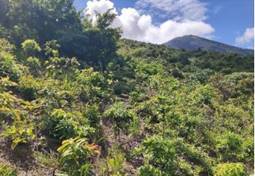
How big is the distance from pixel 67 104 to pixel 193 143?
3.98 m

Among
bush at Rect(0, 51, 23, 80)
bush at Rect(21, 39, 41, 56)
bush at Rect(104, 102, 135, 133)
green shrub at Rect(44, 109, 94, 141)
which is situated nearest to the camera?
green shrub at Rect(44, 109, 94, 141)

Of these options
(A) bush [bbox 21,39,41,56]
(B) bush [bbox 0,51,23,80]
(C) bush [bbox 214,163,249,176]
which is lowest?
(C) bush [bbox 214,163,249,176]

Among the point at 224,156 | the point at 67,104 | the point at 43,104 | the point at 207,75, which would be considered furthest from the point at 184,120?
the point at 207,75

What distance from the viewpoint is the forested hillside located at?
373 inches

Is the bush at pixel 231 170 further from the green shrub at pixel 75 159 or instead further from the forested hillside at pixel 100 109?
the green shrub at pixel 75 159

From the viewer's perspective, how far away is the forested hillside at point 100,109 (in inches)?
373

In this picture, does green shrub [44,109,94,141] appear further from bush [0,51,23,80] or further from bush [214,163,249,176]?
bush [214,163,249,176]

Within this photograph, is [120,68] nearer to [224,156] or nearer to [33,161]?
[224,156]

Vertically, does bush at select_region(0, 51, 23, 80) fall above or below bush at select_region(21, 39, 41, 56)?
below

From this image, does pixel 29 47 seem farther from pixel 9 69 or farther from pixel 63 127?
pixel 63 127

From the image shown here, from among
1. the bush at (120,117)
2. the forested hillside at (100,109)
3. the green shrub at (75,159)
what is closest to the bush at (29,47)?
the forested hillside at (100,109)

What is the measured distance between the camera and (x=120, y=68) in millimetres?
22203

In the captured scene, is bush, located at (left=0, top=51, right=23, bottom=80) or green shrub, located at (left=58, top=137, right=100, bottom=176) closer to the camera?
green shrub, located at (left=58, top=137, right=100, bottom=176)

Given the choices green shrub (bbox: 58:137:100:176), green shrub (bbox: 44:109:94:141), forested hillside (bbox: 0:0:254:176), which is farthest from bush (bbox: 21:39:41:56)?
green shrub (bbox: 58:137:100:176)
